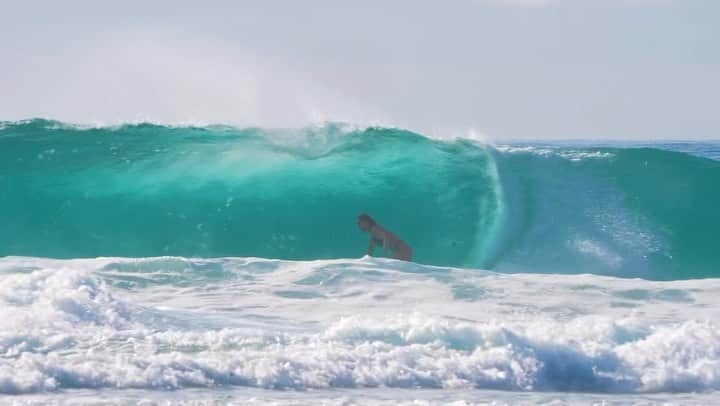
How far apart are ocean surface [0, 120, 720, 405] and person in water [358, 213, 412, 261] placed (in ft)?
1.76

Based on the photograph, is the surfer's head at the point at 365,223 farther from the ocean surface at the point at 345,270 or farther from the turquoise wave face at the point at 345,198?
the turquoise wave face at the point at 345,198

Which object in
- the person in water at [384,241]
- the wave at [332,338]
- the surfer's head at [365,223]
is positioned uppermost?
Answer: the surfer's head at [365,223]

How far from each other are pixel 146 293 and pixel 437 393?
10.9 feet

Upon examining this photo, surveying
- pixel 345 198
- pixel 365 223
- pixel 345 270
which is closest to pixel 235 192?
pixel 345 198

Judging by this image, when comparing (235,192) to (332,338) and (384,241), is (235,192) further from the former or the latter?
(332,338)

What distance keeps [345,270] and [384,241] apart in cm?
115

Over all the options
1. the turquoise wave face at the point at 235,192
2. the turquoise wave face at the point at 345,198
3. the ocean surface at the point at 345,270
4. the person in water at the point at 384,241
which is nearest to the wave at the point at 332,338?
the ocean surface at the point at 345,270

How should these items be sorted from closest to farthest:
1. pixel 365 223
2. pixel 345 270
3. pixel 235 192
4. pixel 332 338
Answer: pixel 332 338 < pixel 345 270 < pixel 365 223 < pixel 235 192

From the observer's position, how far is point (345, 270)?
27.6 feet

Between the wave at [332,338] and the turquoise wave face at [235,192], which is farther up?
the turquoise wave face at [235,192]

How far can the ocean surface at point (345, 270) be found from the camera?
204 inches

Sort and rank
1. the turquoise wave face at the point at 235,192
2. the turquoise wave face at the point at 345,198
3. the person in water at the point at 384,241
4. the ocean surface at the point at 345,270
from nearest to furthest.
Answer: the ocean surface at the point at 345,270 → the person in water at the point at 384,241 → the turquoise wave face at the point at 345,198 → the turquoise wave face at the point at 235,192

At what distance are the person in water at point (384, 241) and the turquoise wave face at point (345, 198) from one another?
2.22m

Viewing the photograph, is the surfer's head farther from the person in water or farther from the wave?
the wave
